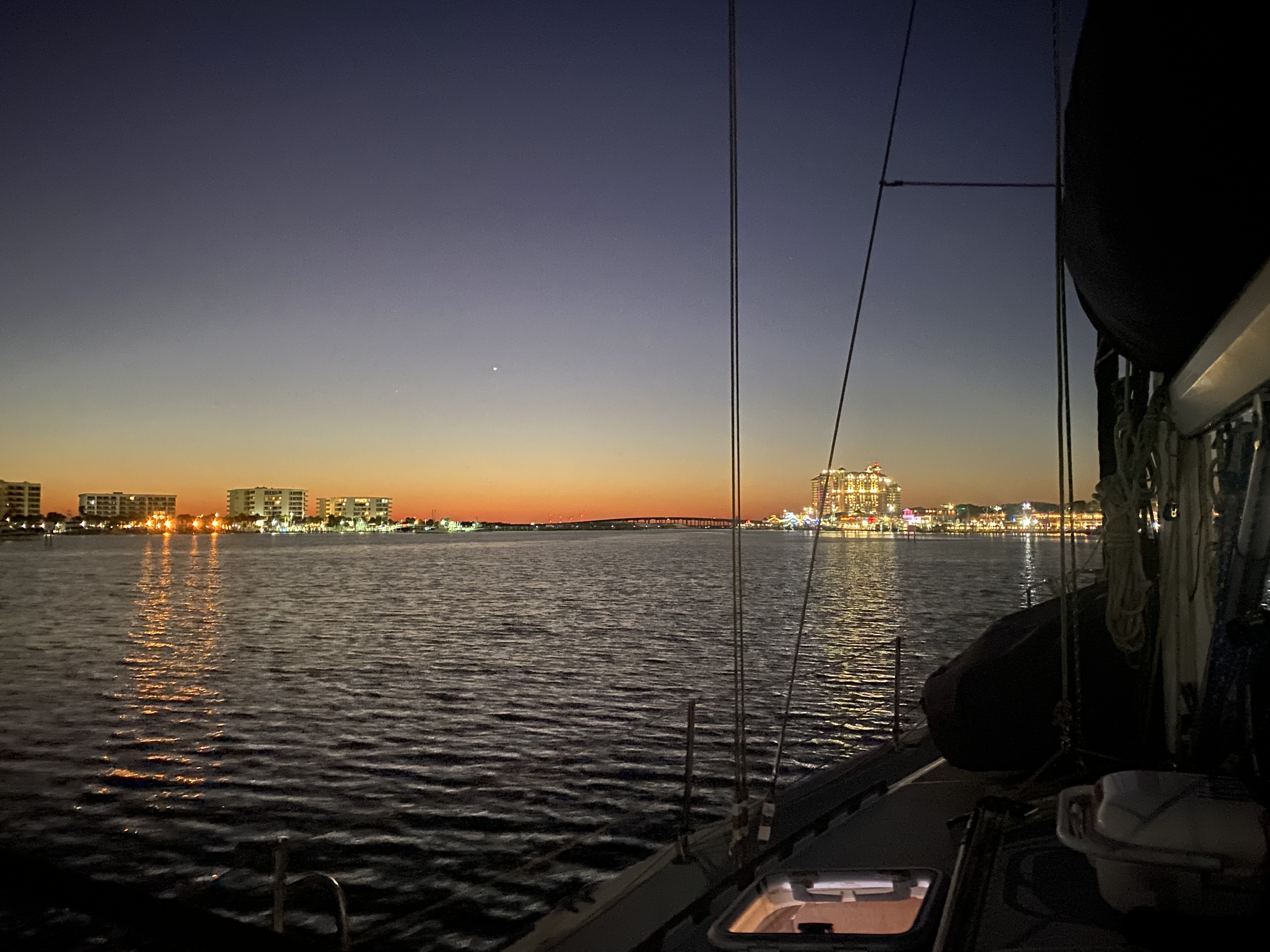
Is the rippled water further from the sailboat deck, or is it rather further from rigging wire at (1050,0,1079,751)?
rigging wire at (1050,0,1079,751)

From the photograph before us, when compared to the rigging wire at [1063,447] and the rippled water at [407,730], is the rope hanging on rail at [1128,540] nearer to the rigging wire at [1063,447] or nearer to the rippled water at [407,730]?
the rigging wire at [1063,447]

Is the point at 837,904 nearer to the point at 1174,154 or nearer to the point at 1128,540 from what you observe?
the point at 1128,540

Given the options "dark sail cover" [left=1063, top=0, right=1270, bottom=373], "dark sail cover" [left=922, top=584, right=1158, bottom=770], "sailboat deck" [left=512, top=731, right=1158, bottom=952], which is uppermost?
"dark sail cover" [left=1063, top=0, right=1270, bottom=373]

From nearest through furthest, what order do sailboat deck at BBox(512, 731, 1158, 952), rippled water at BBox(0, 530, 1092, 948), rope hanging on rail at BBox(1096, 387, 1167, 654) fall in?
1. sailboat deck at BBox(512, 731, 1158, 952)
2. rope hanging on rail at BBox(1096, 387, 1167, 654)
3. rippled water at BBox(0, 530, 1092, 948)

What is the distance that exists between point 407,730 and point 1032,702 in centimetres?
1138

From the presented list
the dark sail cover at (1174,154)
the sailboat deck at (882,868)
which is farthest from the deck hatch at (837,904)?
the dark sail cover at (1174,154)

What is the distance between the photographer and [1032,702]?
6445 mm

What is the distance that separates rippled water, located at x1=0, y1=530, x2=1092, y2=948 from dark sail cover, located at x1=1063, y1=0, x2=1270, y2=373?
3.21 m

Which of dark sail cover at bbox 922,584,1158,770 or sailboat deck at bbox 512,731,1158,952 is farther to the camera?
dark sail cover at bbox 922,584,1158,770

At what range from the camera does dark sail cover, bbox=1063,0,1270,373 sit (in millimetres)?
2527

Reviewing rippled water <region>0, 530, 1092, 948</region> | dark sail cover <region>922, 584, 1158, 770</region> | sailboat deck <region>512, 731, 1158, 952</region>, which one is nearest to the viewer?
sailboat deck <region>512, 731, 1158, 952</region>

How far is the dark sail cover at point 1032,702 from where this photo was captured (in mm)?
6324

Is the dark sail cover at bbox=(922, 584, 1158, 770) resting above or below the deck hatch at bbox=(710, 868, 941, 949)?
above

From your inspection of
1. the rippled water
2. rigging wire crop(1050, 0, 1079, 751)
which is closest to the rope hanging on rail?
rigging wire crop(1050, 0, 1079, 751)
